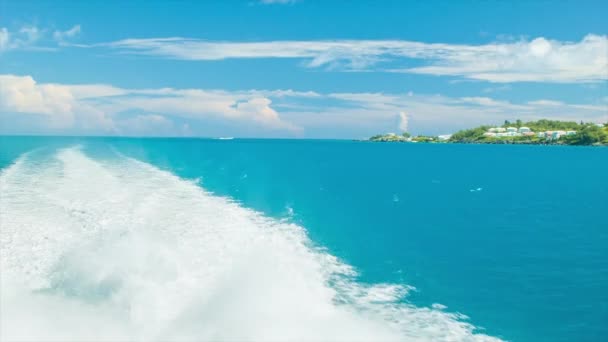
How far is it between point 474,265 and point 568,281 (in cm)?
423

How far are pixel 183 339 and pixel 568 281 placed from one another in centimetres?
1745

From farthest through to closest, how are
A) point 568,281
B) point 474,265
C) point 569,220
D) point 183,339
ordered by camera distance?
point 569,220, point 474,265, point 568,281, point 183,339

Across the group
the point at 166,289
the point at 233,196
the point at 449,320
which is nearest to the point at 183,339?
the point at 166,289

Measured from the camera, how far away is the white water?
14.7m

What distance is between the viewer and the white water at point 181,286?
577 inches

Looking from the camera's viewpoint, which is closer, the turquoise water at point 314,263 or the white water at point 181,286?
the white water at point 181,286

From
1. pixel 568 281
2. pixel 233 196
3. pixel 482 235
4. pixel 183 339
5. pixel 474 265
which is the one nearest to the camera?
pixel 183 339

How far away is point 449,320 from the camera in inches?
639

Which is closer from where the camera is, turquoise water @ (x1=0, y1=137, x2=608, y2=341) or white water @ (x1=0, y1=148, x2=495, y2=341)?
white water @ (x1=0, y1=148, x2=495, y2=341)

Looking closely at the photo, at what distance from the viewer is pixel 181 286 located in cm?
1817

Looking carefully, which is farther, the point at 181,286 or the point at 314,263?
the point at 314,263

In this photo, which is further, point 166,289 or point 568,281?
point 568,281

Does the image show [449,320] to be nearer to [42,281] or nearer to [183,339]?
[183,339]

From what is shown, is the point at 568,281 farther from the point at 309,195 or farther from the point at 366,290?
the point at 309,195
